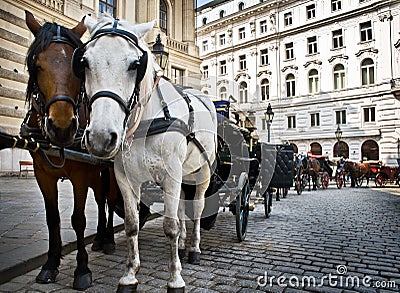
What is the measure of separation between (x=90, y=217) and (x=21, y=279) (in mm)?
2633

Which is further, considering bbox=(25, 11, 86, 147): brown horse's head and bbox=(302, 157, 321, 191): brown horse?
bbox=(302, 157, 321, 191): brown horse

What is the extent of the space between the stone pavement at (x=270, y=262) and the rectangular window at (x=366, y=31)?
99.9ft

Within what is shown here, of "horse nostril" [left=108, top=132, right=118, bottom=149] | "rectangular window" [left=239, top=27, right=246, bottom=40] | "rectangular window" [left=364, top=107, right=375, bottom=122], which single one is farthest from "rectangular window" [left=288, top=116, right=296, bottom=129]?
"horse nostril" [left=108, top=132, right=118, bottom=149]

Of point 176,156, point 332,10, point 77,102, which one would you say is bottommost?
point 176,156

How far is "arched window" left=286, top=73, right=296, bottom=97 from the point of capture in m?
35.6

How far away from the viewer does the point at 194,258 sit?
3.71 meters

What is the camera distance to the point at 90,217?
19.0ft

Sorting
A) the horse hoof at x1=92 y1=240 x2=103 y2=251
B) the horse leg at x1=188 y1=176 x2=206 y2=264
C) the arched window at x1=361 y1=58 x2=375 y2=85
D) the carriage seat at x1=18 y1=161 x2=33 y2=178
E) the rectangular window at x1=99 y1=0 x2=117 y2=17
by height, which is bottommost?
the horse hoof at x1=92 y1=240 x2=103 y2=251

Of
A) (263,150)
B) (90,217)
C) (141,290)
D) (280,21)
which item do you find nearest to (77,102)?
(141,290)

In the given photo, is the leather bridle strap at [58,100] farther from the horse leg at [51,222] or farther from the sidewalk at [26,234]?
the sidewalk at [26,234]

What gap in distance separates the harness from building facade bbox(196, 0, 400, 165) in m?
23.2

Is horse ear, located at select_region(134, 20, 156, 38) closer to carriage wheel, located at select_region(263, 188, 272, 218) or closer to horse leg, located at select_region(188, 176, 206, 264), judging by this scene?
horse leg, located at select_region(188, 176, 206, 264)

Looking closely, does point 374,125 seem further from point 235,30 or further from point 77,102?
point 77,102

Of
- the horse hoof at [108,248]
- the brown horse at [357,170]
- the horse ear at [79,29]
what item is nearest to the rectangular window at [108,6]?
the horse ear at [79,29]
